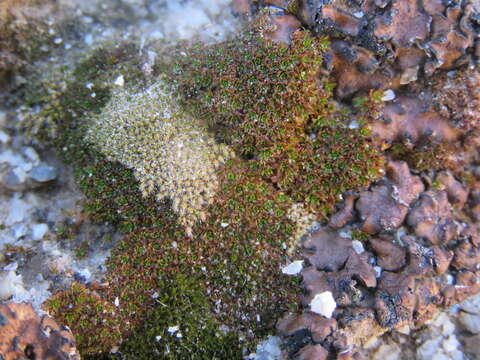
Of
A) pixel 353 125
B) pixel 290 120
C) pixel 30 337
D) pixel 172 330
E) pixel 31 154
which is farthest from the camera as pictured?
pixel 31 154

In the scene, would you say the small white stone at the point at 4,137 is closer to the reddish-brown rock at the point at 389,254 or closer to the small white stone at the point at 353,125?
the small white stone at the point at 353,125

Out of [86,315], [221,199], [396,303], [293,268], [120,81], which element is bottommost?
[86,315]

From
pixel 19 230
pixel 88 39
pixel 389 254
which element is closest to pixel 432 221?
pixel 389 254

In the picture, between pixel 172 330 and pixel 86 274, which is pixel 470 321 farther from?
pixel 86 274

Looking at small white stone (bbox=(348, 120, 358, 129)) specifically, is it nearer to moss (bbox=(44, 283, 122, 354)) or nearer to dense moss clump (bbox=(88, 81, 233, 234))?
dense moss clump (bbox=(88, 81, 233, 234))

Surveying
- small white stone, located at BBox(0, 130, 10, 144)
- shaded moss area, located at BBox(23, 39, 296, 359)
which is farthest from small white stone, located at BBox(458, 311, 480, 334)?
small white stone, located at BBox(0, 130, 10, 144)
